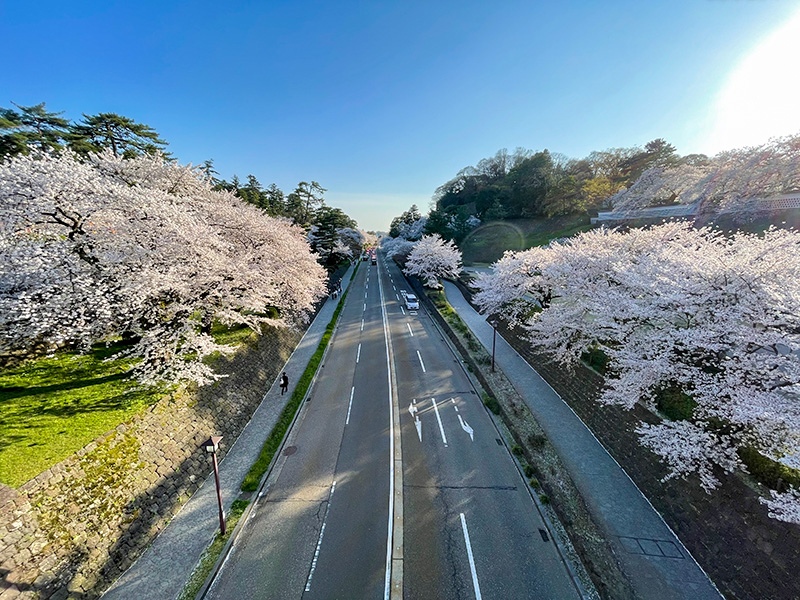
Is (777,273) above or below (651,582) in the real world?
above

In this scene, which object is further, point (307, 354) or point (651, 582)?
point (307, 354)

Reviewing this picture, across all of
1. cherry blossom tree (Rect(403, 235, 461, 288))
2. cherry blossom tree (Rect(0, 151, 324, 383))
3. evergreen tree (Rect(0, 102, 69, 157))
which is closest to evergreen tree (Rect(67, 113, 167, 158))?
evergreen tree (Rect(0, 102, 69, 157))

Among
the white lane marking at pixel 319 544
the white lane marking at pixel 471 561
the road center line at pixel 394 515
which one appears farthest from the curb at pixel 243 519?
the white lane marking at pixel 471 561

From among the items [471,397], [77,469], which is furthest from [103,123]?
[471,397]

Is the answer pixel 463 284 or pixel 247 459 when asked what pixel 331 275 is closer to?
pixel 463 284

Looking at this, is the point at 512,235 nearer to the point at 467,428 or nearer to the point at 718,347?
the point at 467,428

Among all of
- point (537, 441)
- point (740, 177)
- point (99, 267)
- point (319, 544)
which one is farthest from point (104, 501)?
point (740, 177)
